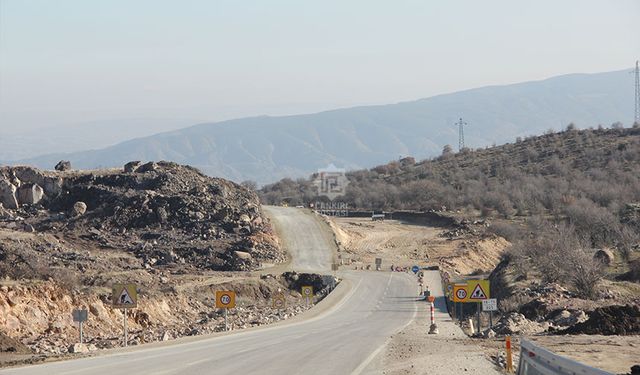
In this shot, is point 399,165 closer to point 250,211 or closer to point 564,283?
point 250,211

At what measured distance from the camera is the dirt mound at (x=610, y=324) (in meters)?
27.4

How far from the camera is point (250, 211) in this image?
252ft

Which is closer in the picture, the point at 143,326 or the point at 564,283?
the point at 143,326

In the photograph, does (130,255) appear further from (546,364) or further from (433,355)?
(546,364)

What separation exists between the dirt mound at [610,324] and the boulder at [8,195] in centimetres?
5317

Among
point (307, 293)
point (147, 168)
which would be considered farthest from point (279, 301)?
point (147, 168)

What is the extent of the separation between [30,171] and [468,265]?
34253 mm

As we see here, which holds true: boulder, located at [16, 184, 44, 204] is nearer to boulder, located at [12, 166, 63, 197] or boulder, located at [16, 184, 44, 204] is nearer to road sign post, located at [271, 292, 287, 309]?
boulder, located at [12, 166, 63, 197]

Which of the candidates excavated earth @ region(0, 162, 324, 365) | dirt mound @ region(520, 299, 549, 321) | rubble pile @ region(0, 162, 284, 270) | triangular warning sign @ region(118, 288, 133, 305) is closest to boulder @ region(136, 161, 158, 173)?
excavated earth @ region(0, 162, 324, 365)

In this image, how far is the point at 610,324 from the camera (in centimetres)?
2762

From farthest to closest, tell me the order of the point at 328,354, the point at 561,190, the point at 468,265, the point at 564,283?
1. the point at 561,190
2. the point at 468,265
3. the point at 564,283
4. the point at 328,354

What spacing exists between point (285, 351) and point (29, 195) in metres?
52.5

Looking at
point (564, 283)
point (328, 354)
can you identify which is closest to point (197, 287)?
point (564, 283)

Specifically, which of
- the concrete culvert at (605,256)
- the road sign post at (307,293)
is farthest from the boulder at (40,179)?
the concrete culvert at (605,256)
